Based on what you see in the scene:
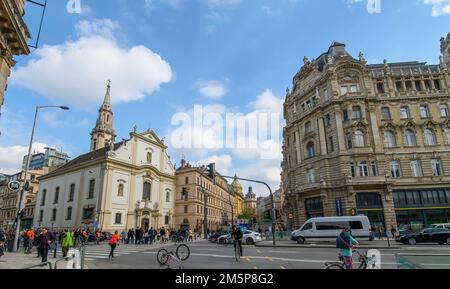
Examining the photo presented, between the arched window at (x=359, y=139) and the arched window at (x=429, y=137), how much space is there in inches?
309

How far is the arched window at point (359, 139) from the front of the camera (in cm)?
3341

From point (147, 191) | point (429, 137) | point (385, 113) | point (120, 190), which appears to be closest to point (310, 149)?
point (385, 113)

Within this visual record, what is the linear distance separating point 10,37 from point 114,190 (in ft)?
101

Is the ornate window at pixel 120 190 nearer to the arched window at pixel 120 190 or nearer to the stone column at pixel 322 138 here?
the arched window at pixel 120 190

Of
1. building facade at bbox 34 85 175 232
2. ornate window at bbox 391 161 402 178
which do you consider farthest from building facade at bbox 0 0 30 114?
ornate window at bbox 391 161 402 178

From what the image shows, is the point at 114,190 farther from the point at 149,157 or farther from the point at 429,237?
the point at 429,237

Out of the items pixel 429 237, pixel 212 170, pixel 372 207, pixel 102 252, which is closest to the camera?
pixel 102 252

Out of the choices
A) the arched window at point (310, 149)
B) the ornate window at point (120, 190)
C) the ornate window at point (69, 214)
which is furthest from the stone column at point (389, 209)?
the ornate window at point (69, 214)

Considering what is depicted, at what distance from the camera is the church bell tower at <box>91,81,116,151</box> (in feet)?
186

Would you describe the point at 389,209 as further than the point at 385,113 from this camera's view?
No

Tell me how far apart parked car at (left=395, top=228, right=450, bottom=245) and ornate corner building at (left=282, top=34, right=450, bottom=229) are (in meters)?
8.01

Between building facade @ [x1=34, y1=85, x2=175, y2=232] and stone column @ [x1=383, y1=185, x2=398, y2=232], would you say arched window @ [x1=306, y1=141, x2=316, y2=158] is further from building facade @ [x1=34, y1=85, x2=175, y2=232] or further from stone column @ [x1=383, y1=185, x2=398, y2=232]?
building facade @ [x1=34, y1=85, x2=175, y2=232]

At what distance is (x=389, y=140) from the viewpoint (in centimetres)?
3391
